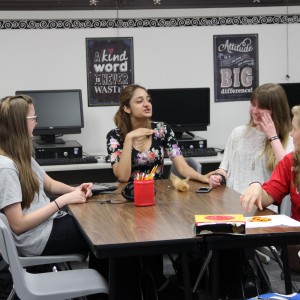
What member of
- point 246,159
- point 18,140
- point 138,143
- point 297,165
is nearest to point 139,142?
point 138,143

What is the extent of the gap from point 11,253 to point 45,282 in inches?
11.2

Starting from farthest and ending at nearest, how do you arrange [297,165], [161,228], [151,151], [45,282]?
1. [151,151]
2. [297,165]
3. [45,282]
4. [161,228]

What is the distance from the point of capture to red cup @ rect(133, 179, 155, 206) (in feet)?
10.4

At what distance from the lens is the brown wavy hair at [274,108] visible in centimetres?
394

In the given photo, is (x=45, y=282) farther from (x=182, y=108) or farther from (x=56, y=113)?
(x=182, y=108)

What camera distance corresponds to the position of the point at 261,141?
405cm

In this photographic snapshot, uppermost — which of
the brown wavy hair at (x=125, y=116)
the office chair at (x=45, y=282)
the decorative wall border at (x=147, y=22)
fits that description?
the decorative wall border at (x=147, y=22)

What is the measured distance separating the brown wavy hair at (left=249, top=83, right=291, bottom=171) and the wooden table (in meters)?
0.58

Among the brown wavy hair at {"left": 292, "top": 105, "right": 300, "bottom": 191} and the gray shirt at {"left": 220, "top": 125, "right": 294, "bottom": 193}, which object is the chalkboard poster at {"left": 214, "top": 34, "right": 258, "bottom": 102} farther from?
the brown wavy hair at {"left": 292, "top": 105, "right": 300, "bottom": 191}

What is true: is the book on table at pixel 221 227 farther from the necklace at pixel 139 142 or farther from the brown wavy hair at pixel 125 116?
the brown wavy hair at pixel 125 116

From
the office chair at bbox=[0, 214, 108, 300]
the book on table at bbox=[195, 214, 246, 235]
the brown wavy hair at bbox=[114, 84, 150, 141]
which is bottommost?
the office chair at bbox=[0, 214, 108, 300]

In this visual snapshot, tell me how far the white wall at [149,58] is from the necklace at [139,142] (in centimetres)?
161

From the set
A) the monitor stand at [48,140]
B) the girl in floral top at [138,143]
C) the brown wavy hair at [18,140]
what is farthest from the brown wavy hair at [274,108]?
the monitor stand at [48,140]

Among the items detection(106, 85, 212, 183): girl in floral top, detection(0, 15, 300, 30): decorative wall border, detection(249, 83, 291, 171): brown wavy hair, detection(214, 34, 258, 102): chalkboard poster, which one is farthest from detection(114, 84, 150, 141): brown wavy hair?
detection(214, 34, 258, 102): chalkboard poster
